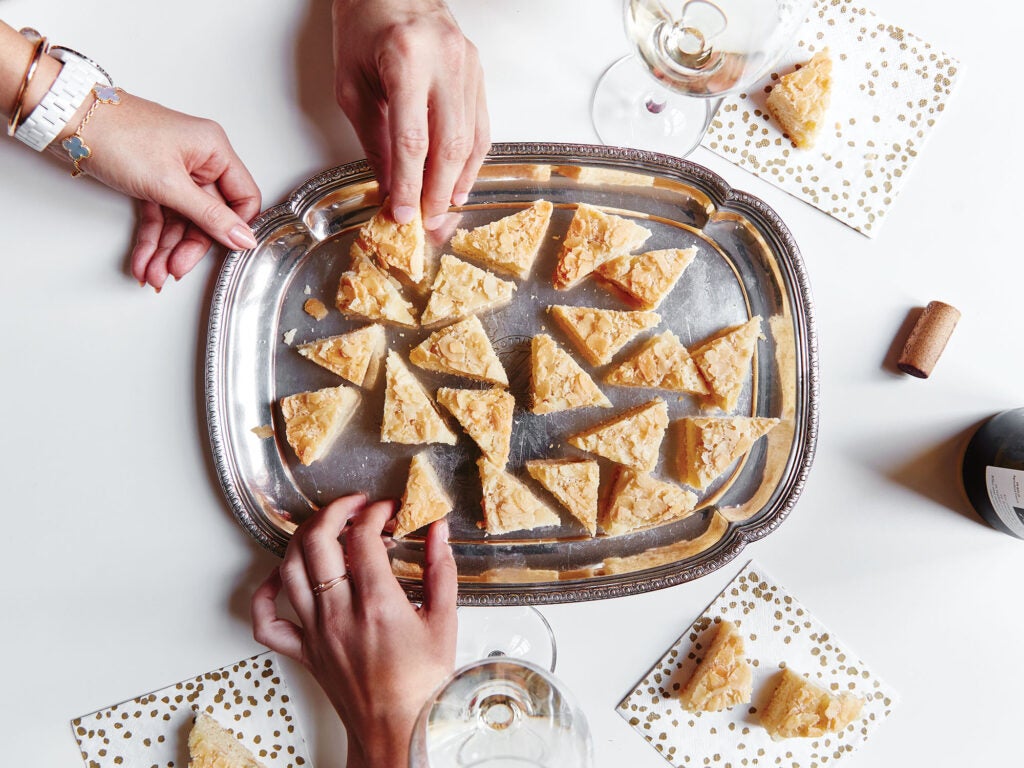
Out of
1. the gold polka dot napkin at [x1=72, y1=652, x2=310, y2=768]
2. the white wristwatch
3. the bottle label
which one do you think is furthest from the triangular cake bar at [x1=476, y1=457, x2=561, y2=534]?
the white wristwatch

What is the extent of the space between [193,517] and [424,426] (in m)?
0.58

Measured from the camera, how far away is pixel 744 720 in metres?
1.73

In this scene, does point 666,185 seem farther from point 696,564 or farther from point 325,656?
point 325,656

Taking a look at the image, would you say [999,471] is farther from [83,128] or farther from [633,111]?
[83,128]

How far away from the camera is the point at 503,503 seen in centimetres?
163

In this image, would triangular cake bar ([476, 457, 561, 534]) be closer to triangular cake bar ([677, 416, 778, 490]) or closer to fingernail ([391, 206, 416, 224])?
triangular cake bar ([677, 416, 778, 490])

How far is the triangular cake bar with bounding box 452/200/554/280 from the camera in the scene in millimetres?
1641

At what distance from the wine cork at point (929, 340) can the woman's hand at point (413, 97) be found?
1.05 meters

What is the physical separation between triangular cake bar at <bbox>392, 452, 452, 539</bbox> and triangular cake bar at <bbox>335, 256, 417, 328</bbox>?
342mm

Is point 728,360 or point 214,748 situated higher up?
point 728,360

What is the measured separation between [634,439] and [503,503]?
0.32 metres

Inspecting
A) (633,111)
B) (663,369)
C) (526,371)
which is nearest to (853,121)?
(633,111)

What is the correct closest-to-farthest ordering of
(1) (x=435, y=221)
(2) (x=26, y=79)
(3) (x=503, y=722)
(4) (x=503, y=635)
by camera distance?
(3) (x=503, y=722) → (2) (x=26, y=79) → (1) (x=435, y=221) → (4) (x=503, y=635)

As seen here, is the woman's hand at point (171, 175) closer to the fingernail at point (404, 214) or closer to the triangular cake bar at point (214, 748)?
the fingernail at point (404, 214)
